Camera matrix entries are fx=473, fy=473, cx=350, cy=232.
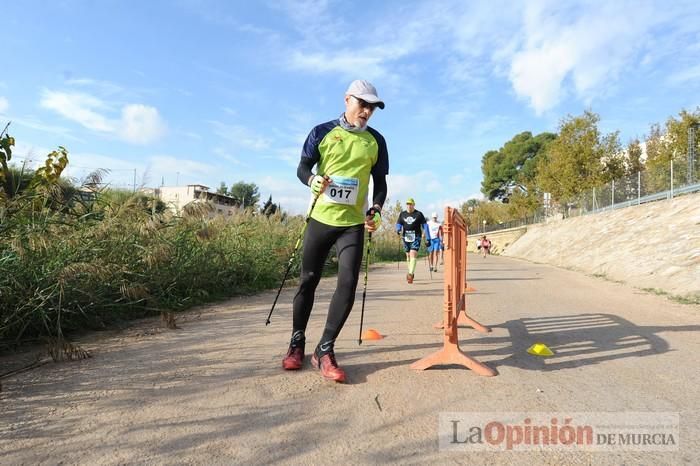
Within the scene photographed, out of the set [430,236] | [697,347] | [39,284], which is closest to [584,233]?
[430,236]


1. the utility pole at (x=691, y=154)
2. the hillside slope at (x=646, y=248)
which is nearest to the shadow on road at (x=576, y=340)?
the hillside slope at (x=646, y=248)

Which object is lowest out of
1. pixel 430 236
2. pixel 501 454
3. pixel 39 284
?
pixel 501 454

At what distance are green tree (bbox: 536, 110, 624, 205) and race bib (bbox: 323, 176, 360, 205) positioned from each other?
125ft

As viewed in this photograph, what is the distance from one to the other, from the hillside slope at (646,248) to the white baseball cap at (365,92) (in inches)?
277

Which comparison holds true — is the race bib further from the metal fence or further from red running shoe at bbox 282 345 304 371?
the metal fence

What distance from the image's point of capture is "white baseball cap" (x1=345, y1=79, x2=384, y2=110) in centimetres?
351

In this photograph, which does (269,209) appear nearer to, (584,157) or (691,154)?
(691,154)

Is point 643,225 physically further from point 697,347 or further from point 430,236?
point 697,347

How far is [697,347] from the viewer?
4.41 metres

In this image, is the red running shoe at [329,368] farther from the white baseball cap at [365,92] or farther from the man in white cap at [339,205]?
the white baseball cap at [365,92]

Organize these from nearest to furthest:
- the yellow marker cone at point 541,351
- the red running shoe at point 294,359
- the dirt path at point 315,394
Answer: the dirt path at point 315,394, the red running shoe at point 294,359, the yellow marker cone at point 541,351

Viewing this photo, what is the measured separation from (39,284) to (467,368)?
3.69 metres

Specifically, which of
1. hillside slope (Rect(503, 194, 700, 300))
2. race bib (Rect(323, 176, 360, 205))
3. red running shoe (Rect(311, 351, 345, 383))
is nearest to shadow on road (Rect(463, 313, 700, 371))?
red running shoe (Rect(311, 351, 345, 383))

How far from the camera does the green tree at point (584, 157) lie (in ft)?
125
